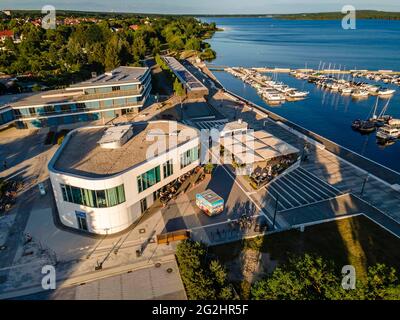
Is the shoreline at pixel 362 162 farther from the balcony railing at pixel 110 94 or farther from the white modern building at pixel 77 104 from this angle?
the white modern building at pixel 77 104

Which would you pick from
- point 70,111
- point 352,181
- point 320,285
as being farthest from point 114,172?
point 70,111

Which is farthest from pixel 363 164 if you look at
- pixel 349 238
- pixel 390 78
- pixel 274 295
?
pixel 390 78

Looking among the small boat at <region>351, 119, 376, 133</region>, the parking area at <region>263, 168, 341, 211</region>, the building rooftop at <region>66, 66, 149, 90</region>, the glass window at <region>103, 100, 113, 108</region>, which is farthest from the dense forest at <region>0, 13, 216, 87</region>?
the parking area at <region>263, 168, 341, 211</region>

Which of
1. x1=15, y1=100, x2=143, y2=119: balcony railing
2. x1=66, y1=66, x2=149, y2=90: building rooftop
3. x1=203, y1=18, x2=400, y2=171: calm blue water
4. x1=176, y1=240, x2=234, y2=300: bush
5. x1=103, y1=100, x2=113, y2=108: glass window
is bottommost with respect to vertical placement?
x1=203, y1=18, x2=400, y2=171: calm blue water

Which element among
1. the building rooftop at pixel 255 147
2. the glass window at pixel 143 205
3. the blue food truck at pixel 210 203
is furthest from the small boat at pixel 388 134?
the glass window at pixel 143 205

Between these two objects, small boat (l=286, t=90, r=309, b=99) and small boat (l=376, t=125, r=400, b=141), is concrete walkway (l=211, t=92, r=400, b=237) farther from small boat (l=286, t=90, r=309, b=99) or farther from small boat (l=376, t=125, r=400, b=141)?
small boat (l=286, t=90, r=309, b=99)

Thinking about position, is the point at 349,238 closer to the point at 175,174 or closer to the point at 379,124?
the point at 175,174

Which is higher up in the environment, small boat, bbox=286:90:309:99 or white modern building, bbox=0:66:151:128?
white modern building, bbox=0:66:151:128
